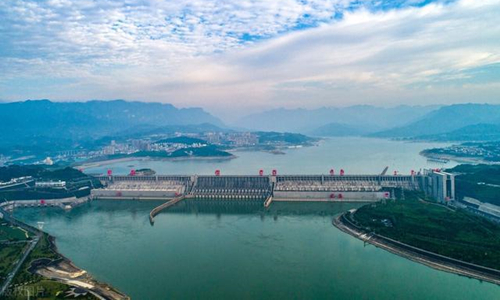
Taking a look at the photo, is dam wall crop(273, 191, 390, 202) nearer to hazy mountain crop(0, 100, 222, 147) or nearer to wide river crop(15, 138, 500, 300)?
wide river crop(15, 138, 500, 300)

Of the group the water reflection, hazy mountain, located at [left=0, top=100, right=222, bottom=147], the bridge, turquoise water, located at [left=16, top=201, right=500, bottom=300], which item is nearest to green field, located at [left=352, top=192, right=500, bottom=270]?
turquoise water, located at [left=16, top=201, right=500, bottom=300]

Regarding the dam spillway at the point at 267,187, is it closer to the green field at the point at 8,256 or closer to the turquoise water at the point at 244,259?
the turquoise water at the point at 244,259

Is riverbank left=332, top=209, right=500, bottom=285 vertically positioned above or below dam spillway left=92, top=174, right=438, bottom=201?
below

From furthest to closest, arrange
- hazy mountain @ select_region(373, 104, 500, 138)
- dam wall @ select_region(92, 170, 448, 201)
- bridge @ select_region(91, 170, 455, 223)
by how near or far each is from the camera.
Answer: hazy mountain @ select_region(373, 104, 500, 138), dam wall @ select_region(92, 170, 448, 201), bridge @ select_region(91, 170, 455, 223)

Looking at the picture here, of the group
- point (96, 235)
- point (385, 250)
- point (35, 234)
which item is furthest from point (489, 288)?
point (35, 234)

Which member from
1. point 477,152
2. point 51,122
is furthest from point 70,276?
point 51,122

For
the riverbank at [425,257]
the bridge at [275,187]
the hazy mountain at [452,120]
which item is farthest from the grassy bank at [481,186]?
the hazy mountain at [452,120]
